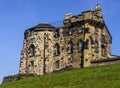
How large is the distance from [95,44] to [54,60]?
8766mm

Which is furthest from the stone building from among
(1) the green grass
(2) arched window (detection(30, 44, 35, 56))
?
(1) the green grass

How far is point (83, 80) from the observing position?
6050 centimetres

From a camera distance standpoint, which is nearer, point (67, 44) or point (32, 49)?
point (67, 44)

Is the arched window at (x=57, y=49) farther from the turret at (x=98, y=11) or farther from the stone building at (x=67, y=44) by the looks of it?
the turret at (x=98, y=11)

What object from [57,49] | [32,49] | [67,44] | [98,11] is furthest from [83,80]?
[32,49]

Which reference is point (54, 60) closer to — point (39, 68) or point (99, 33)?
point (39, 68)

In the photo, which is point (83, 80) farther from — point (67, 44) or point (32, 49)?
point (32, 49)

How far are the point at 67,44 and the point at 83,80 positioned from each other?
2648 centimetres

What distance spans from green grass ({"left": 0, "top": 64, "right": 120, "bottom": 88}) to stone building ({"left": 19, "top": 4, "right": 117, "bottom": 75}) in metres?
15.0

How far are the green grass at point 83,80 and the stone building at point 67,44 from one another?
1501cm

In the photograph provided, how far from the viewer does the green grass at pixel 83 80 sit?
5637 cm

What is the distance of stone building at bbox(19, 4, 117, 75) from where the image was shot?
273ft

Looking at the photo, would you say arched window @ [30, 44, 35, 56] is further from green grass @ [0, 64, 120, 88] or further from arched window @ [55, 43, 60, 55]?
green grass @ [0, 64, 120, 88]

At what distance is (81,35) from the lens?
8425 centimetres
